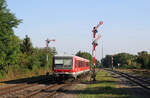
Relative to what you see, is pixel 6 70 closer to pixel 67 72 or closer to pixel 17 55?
pixel 17 55

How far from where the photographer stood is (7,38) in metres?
24.9

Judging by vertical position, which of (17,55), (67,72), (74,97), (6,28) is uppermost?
(6,28)

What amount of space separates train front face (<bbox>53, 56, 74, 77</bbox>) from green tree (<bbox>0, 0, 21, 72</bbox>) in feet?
21.6

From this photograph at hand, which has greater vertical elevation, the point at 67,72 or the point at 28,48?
the point at 28,48

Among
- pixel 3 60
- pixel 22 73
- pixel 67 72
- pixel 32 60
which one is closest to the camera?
pixel 67 72

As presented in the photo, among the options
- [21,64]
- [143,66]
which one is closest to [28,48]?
[21,64]

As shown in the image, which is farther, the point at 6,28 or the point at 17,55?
the point at 17,55

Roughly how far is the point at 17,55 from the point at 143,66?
63.0 metres

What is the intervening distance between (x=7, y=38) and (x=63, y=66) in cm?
769

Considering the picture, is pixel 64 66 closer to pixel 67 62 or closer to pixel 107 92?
pixel 67 62

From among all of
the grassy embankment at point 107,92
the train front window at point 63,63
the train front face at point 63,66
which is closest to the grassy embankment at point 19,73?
the train front face at point 63,66

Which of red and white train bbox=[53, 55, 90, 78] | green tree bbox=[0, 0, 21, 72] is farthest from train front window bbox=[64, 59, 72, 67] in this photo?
green tree bbox=[0, 0, 21, 72]

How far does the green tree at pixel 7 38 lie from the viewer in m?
24.7

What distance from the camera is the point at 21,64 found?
1404 inches
